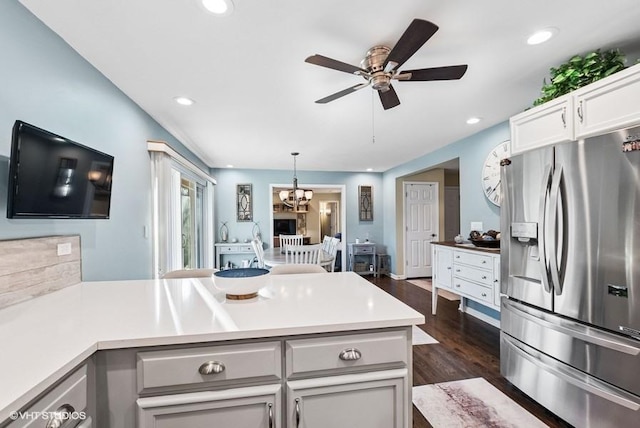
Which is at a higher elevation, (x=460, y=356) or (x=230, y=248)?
(x=230, y=248)

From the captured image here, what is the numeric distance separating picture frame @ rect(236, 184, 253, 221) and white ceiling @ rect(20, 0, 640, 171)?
2.78 metres

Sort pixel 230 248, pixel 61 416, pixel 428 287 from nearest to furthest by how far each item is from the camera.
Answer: pixel 61 416 → pixel 428 287 → pixel 230 248

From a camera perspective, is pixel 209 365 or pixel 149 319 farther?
pixel 149 319

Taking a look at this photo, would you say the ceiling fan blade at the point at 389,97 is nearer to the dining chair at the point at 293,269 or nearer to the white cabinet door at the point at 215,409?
the dining chair at the point at 293,269

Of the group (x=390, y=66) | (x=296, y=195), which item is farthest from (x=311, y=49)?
(x=296, y=195)

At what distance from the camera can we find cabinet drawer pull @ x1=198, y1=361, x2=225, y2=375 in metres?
0.95

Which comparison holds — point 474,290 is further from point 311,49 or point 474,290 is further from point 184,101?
point 184,101

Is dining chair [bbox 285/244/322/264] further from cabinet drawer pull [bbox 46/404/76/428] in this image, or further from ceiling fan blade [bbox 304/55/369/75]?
cabinet drawer pull [bbox 46/404/76/428]

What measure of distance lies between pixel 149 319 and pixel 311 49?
1.73m

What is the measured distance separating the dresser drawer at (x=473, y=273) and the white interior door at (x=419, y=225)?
254cm

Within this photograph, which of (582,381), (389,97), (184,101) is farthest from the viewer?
(184,101)

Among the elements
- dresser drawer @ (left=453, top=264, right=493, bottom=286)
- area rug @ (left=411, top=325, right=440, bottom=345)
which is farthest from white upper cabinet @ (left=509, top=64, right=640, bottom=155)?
Result: area rug @ (left=411, top=325, right=440, bottom=345)

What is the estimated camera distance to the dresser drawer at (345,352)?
102 cm

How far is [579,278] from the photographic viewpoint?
1.56 m
